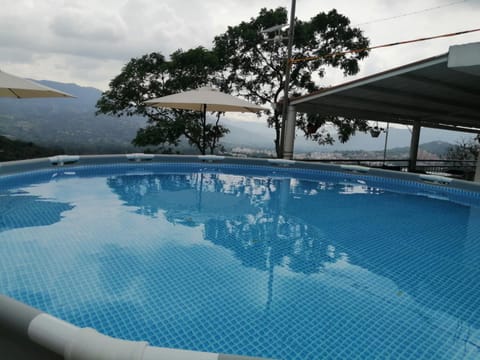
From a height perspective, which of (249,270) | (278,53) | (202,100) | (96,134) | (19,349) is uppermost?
(278,53)

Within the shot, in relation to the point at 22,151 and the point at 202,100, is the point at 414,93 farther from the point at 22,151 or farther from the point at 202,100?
the point at 22,151

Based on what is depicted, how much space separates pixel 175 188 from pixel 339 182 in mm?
5199

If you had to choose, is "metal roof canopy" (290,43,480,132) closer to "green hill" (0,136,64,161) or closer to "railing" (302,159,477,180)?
"railing" (302,159,477,180)

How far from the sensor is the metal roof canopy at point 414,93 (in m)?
7.52

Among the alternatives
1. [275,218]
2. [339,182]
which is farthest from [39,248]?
[339,182]

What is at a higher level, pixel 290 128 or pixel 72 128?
pixel 290 128

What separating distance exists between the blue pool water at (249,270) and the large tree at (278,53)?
10135mm

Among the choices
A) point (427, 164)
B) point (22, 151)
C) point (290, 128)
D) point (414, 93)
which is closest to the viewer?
point (22, 151)

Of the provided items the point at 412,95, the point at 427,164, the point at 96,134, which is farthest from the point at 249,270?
the point at 96,134

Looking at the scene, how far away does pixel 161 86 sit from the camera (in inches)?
605

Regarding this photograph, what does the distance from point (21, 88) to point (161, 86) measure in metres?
9.57

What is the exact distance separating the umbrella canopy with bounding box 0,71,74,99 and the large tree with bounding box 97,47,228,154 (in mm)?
7404

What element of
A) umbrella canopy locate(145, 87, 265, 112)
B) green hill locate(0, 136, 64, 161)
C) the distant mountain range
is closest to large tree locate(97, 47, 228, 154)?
the distant mountain range

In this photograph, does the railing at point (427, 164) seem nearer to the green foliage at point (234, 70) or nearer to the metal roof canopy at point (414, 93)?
the metal roof canopy at point (414, 93)
